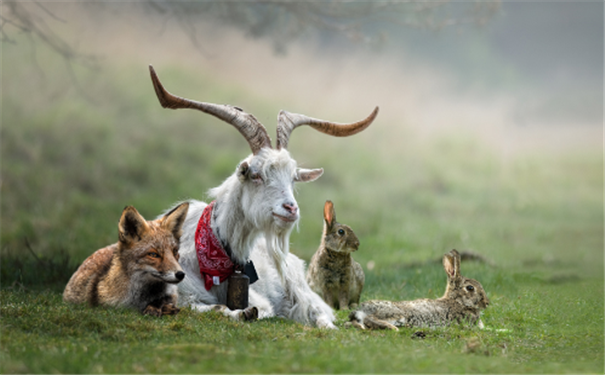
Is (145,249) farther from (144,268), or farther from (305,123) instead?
(305,123)

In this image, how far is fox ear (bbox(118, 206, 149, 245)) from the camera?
19.2ft

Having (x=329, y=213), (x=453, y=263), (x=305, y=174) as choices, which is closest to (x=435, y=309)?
(x=453, y=263)

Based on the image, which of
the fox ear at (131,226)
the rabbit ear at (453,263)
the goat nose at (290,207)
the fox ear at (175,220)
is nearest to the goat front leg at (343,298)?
the rabbit ear at (453,263)

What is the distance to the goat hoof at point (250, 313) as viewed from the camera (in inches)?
236

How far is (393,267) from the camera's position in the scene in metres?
11.9

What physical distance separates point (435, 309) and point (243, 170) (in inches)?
104

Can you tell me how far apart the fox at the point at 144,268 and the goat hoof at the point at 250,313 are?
0.68m

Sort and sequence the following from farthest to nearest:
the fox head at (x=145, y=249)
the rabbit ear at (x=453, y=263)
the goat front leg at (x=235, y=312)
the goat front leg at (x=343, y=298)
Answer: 1. the goat front leg at (x=343, y=298)
2. the rabbit ear at (x=453, y=263)
3. the goat front leg at (x=235, y=312)
4. the fox head at (x=145, y=249)

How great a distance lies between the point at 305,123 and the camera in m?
7.06

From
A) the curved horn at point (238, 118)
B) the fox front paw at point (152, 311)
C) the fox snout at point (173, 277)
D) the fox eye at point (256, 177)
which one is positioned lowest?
the fox front paw at point (152, 311)

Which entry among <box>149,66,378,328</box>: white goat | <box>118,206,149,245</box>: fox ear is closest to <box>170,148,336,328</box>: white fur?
<box>149,66,378,328</box>: white goat

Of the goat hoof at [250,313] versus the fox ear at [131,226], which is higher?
the fox ear at [131,226]

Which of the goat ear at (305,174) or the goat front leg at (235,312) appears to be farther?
the goat ear at (305,174)

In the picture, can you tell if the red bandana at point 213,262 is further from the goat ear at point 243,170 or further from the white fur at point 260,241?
the goat ear at point 243,170
